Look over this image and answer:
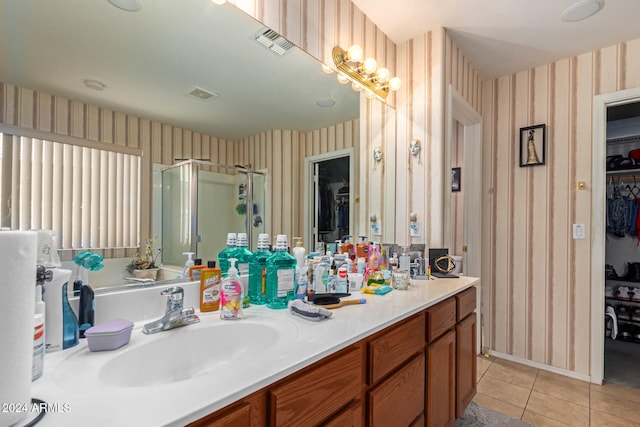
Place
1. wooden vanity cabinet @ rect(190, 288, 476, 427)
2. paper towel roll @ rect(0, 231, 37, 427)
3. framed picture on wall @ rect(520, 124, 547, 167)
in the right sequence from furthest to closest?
framed picture on wall @ rect(520, 124, 547, 167) → wooden vanity cabinet @ rect(190, 288, 476, 427) → paper towel roll @ rect(0, 231, 37, 427)

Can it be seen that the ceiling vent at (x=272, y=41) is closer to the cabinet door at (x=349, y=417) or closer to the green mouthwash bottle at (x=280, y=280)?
the green mouthwash bottle at (x=280, y=280)

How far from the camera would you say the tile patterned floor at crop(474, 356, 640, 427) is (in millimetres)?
1919

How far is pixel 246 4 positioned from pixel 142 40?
47 cm

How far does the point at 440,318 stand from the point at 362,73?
149 cm

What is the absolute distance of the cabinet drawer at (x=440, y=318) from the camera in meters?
1.38

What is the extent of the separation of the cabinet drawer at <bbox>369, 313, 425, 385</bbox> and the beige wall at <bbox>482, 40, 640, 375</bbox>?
1.89 meters

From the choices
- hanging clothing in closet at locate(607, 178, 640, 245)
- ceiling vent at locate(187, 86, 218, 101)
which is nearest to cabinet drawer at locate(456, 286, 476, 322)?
ceiling vent at locate(187, 86, 218, 101)

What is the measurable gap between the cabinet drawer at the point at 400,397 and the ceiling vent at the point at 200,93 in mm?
1274

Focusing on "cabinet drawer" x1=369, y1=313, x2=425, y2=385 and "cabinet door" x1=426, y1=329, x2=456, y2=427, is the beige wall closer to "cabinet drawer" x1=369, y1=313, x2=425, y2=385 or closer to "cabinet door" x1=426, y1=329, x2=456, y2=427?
"cabinet door" x1=426, y1=329, x2=456, y2=427

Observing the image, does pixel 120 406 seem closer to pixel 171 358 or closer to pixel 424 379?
pixel 171 358

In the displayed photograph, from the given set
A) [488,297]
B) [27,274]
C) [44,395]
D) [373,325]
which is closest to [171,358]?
[44,395]

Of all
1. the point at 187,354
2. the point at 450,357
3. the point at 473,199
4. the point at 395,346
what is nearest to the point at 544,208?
the point at 473,199

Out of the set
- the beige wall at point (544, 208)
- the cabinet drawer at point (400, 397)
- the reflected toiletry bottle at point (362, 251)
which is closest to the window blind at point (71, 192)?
the cabinet drawer at point (400, 397)

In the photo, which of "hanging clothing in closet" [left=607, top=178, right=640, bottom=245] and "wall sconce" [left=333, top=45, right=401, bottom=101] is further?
"hanging clothing in closet" [left=607, top=178, right=640, bottom=245]
